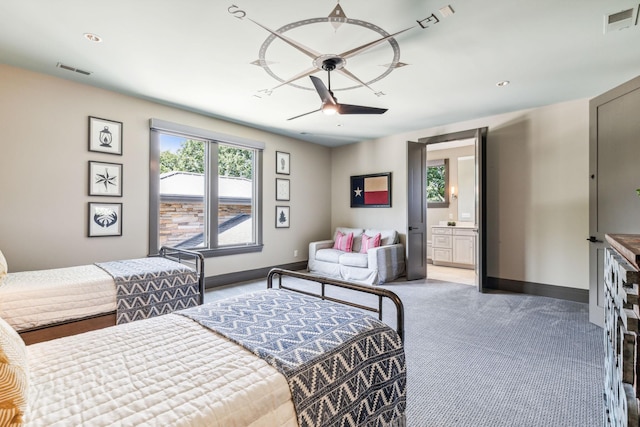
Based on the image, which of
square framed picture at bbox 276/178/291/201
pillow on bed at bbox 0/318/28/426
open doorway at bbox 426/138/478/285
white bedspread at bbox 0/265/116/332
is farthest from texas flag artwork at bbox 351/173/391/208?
pillow on bed at bbox 0/318/28/426

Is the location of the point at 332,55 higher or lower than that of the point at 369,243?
higher

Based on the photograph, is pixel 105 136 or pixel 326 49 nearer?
pixel 326 49

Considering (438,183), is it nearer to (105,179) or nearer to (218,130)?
(218,130)

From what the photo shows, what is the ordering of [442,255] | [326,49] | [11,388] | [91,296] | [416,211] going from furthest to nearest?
[442,255], [416,211], [326,49], [91,296], [11,388]

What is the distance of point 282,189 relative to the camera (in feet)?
18.9

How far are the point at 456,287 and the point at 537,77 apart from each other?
3.06 m

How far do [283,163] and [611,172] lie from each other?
4.66 metres

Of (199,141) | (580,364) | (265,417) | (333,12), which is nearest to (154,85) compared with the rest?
(199,141)

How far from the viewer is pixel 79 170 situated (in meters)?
3.49

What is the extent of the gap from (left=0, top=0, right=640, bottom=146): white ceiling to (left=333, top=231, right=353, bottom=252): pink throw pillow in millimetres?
2651

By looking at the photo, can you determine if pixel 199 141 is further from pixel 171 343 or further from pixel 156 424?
pixel 156 424

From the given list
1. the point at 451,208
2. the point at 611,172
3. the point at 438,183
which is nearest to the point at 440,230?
the point at 451,208

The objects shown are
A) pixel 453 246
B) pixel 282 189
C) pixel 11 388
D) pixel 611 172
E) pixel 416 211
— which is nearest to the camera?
pixel 11 388

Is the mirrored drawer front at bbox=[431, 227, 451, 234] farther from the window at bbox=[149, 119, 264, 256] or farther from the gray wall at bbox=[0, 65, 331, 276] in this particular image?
the gray wall at bbox=[0, 65, 331, 276]
